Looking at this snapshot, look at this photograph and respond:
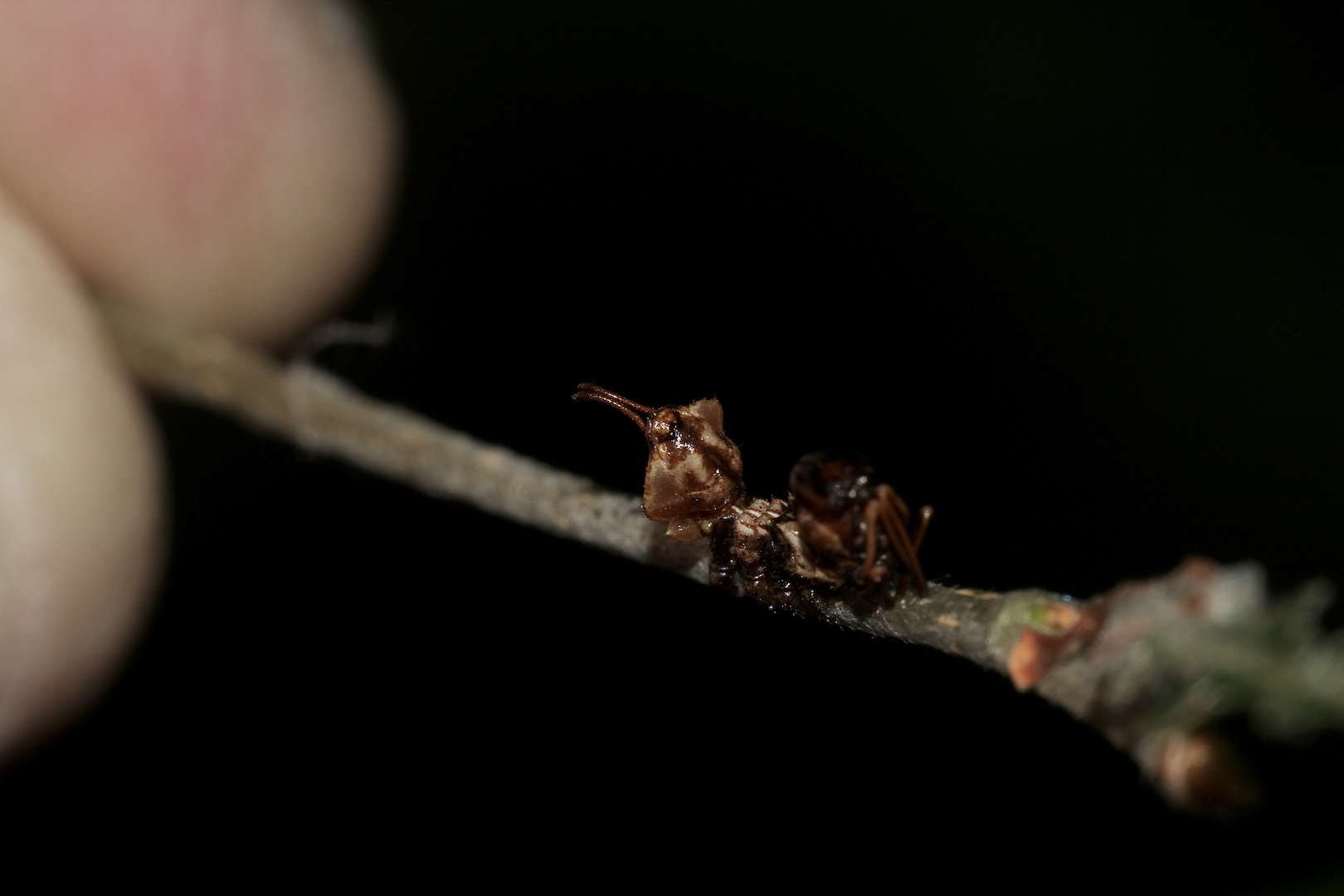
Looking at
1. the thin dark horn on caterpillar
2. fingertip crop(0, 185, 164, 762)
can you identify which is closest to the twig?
the thin dark horn on caterpillar

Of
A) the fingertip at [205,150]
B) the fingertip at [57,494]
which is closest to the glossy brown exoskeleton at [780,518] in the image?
the fingertip at [57,494]

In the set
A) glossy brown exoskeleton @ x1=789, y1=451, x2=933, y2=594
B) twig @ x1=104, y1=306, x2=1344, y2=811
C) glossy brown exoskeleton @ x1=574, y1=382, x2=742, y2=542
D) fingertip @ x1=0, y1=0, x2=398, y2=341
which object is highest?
fingertip @ x1=0, y1=0, x2=398, y2=341

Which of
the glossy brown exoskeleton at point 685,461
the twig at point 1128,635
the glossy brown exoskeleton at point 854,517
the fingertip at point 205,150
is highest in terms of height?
the fingertip at point 205,150

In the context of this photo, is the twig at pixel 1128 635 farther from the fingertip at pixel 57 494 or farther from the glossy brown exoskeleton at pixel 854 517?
the fingertip at pixel 57 494

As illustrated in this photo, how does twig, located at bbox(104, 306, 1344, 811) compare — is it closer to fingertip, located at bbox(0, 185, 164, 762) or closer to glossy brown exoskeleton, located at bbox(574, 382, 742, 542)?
glossy brown exoskeleton, located at bbox(574, 382, 742, 542)

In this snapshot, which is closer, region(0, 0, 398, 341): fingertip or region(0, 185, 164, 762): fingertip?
region(0, 185, 164, 762): fingertip

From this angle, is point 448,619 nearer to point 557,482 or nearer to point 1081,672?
point 557,482

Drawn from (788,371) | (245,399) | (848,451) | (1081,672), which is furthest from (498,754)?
(1081,672)
